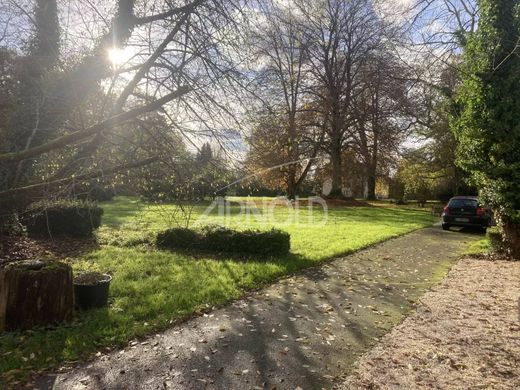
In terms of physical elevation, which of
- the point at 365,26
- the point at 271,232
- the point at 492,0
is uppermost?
the point at 365,26

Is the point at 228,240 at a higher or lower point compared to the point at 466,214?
lower

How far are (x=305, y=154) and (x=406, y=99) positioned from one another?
8.93 m

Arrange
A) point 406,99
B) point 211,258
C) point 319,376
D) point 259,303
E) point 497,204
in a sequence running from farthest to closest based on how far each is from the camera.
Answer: point 406,99
point 497,204
point 211,258
point 259,303
point 319,376

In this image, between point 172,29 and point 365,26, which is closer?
point 172,29

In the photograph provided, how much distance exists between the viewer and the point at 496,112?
10102 mm

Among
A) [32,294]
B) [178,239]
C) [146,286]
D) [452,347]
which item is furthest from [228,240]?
[452,347]

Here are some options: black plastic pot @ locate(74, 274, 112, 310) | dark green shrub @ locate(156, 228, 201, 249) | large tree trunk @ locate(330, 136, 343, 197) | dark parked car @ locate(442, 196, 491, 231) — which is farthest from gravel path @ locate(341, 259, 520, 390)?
large tree trunk @ locate(330, 136, 343, 197)

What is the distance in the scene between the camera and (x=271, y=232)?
1015 centimetres

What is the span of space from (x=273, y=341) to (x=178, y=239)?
270 inches

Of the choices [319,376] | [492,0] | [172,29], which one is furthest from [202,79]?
[492,0]

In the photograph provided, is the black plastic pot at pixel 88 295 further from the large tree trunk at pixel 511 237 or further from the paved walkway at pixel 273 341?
the large tree trunk at pixel 511 237

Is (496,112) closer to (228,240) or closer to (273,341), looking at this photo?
(228,240)

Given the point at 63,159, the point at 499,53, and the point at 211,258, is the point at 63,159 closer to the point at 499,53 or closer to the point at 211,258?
the point at 211,258

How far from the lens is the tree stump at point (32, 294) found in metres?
4.82
